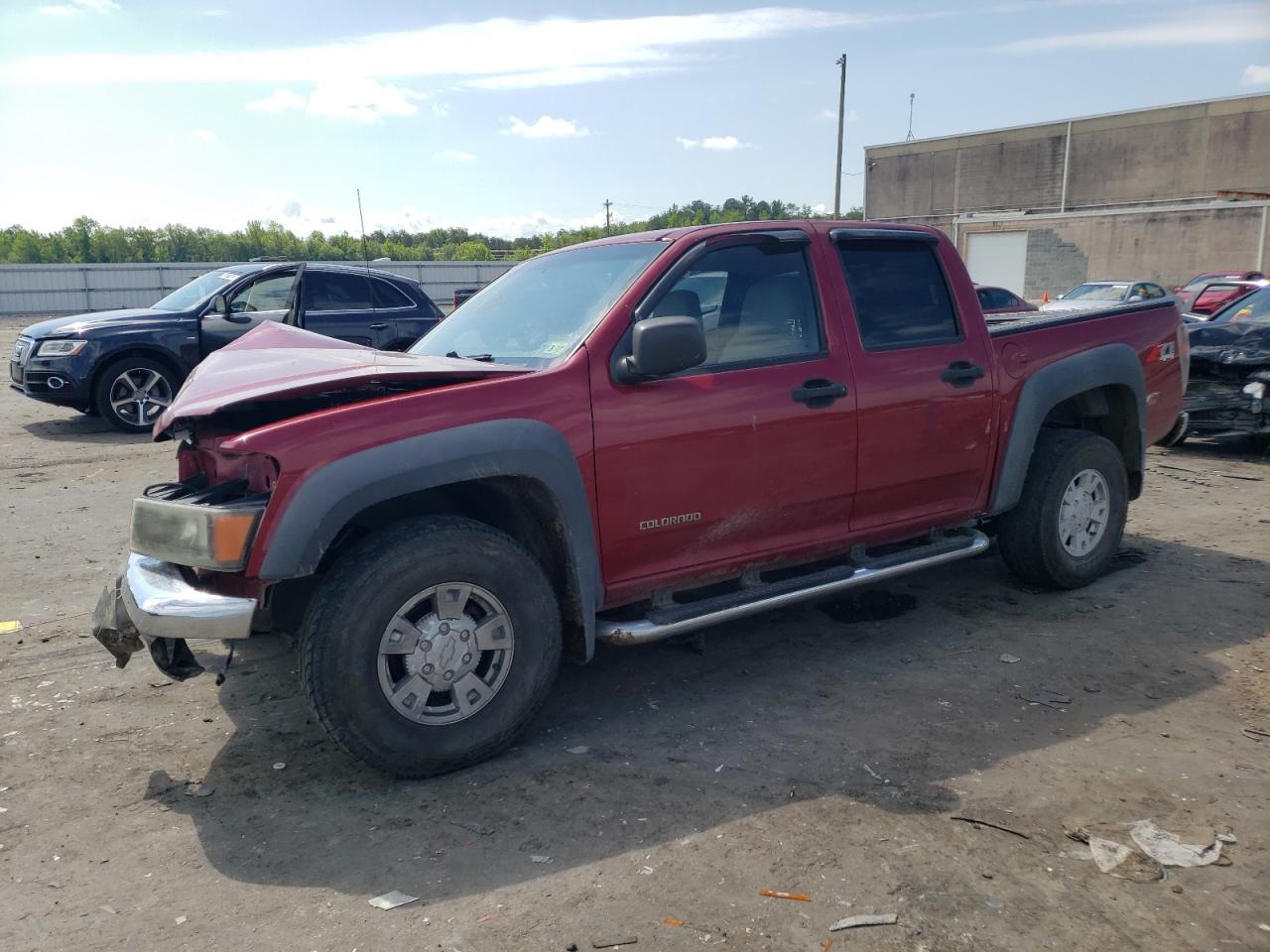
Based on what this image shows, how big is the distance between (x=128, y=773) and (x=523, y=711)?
1459 millimetres

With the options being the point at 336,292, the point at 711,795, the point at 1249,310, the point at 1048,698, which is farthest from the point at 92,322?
the point at 1249,310

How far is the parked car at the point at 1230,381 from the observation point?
8.73 meters

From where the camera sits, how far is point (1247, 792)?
3324 mm

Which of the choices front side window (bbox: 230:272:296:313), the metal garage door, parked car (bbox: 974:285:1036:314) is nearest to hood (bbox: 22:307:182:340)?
front side window (bbox: 230:272:296:313)

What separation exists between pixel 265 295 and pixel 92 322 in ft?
6.07

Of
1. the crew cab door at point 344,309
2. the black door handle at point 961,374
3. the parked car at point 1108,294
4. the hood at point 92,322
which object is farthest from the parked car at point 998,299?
the black door handle at point 961,374

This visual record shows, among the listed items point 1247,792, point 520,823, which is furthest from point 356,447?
point 1247,792

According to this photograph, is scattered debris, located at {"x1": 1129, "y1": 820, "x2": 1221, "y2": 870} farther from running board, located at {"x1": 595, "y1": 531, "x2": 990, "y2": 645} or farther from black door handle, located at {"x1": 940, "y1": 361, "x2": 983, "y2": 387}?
black door handle, located at {"x1": 940, "y1": 361, "x2": 983, "y2": 387}

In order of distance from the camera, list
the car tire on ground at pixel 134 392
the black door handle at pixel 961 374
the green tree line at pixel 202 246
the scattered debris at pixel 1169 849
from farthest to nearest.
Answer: the green tree line at pixel 202 246 → the car tire on ground at pixel 134 392 → the black door handle at pixel 961 374 → the scattered debris at pixel 1169 849

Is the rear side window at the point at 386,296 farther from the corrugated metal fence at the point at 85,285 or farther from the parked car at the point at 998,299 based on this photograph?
the corrugated metal fence at the point at 85,285

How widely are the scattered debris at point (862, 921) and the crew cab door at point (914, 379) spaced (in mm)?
2083

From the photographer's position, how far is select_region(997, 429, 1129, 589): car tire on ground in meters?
5.18

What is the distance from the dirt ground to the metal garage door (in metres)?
40.5

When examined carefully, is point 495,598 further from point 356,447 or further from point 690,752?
point 690,752
